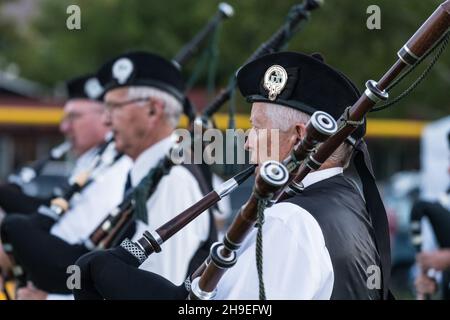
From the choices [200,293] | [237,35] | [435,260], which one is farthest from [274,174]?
[237,35]

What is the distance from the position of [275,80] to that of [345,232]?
0.57m

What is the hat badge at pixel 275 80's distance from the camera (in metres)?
3.12

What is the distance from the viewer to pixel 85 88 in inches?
307

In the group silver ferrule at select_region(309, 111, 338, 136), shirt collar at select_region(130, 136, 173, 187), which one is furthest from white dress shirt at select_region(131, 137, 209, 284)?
silver ferrule at select_region(309, 111, 338, 136)

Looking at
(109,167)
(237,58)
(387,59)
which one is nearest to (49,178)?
(387,59)

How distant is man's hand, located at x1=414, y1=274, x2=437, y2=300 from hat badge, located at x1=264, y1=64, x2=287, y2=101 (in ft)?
10.5

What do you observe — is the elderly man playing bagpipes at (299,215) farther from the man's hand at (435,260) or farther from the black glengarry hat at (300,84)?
the man's hand at (435,260)

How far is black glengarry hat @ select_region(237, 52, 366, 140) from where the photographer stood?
3131 millimetres

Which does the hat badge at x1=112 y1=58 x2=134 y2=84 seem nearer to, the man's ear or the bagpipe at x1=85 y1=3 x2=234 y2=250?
the man's ear

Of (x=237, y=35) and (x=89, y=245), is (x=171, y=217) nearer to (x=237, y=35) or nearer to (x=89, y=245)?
(x=89, y=245)

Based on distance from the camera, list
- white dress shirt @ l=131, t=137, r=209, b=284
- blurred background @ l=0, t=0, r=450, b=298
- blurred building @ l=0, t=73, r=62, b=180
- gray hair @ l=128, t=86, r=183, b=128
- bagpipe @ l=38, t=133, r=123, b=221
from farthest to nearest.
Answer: blurred building @ l=0, t=73, r=62, b=180 → blurred background @ l=0, t=0, r=450, b=298 → bagpipe @ l=38, t=133, r=123, b=221 → gray hair @ l=128, t=86, r=183, b=128 → white dress shirt @ l=131, t=137, r=209, b=284
